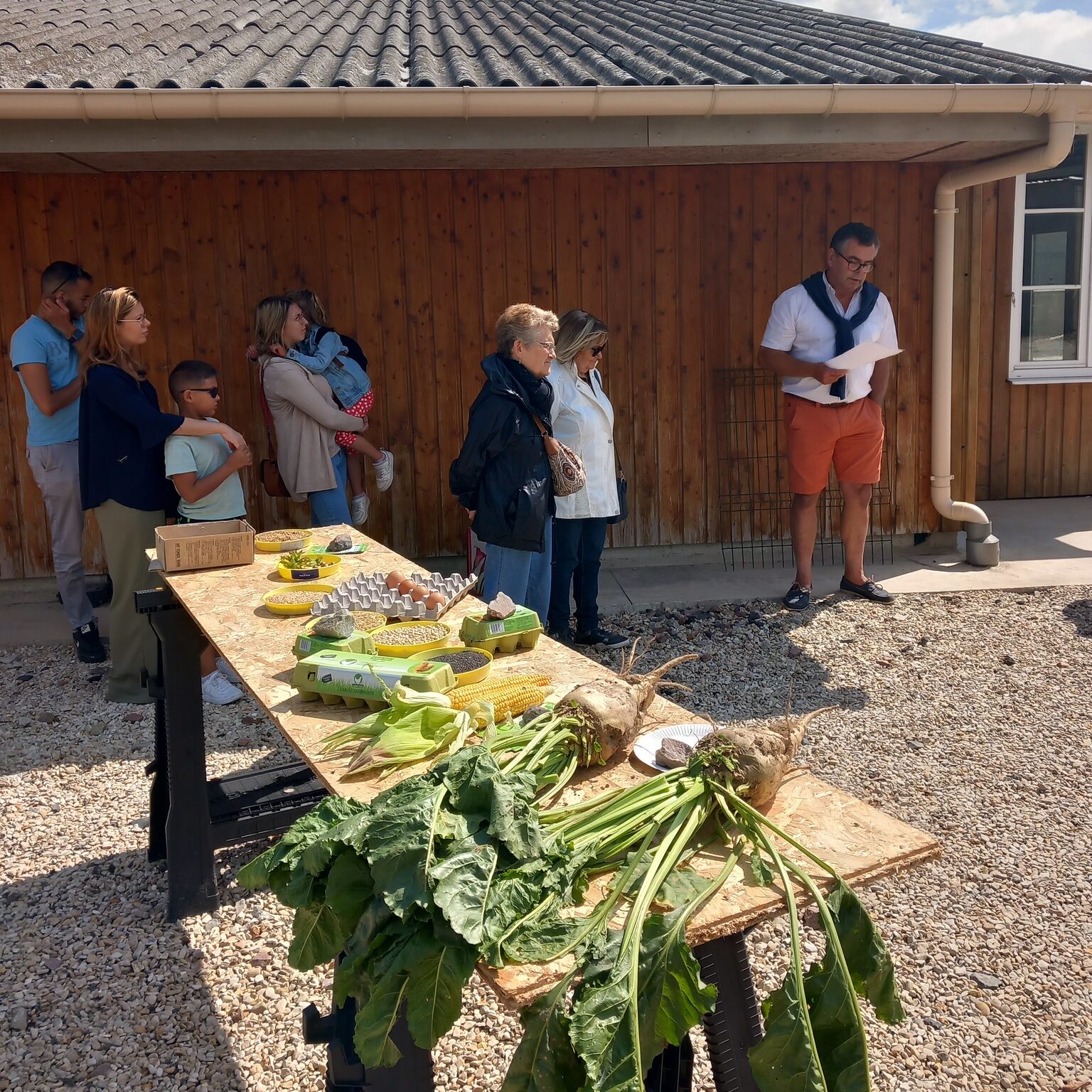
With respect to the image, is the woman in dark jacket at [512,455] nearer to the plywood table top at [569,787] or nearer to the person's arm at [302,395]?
the person's arm at [302,395]

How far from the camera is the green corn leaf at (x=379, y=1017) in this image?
148cm

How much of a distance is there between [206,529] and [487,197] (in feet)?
13.3

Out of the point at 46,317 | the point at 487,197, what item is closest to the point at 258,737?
the point at 46,317

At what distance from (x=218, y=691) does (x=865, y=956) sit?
4.32m

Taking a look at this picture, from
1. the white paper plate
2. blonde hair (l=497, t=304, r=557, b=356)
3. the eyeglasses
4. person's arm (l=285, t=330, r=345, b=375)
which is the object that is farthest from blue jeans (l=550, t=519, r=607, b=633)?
the white paper plate

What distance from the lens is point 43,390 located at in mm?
5656

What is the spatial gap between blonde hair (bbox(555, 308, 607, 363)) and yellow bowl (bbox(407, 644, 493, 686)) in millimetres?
3077

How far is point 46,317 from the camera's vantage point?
5707 mm

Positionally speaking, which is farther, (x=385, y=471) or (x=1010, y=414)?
(x=1010, y=414)

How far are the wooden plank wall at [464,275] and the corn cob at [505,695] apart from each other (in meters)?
5.18

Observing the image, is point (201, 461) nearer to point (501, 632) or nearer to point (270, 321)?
point (270, 321)

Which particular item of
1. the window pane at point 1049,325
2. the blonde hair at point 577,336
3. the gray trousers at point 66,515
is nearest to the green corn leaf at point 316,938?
the blonde hair at point 577,336

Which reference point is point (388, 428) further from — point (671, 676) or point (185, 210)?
point (671, 676)

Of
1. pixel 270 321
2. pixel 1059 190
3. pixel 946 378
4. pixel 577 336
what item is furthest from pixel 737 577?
pixel 1059 190
